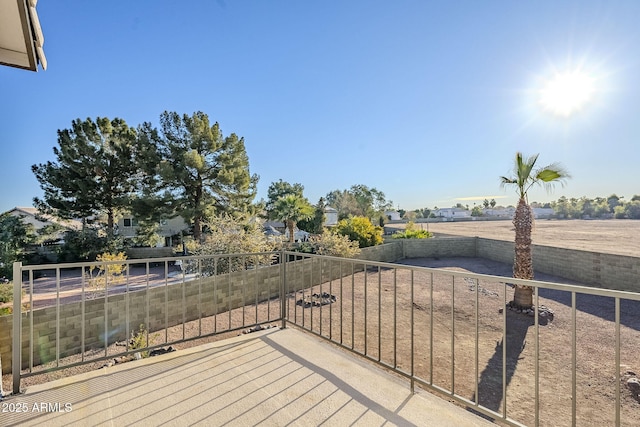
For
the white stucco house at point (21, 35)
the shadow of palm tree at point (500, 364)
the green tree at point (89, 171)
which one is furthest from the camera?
the green tree at point (89, 171)

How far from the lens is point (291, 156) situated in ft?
66.6

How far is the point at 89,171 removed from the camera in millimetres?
14250

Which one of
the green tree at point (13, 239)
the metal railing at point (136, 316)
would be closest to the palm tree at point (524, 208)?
the metal railing at point (136, 316)

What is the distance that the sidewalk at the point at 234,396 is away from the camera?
5.03 ft

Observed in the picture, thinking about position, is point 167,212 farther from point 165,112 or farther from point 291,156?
point 291,156

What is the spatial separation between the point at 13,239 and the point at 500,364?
18.7 meters

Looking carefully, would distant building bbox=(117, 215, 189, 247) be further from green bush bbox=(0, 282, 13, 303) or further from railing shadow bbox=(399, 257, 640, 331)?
railing shadow bbox=(399, 257, 640, 331)

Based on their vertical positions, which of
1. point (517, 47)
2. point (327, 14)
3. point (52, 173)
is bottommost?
point (52, 173)

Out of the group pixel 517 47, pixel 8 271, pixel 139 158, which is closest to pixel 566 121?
pixel 517 47

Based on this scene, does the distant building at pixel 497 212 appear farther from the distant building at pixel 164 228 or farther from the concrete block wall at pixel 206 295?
the distant building at pixel 164 228

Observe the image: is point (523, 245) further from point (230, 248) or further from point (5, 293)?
point (5, 293)

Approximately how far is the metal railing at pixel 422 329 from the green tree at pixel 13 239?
373 inches

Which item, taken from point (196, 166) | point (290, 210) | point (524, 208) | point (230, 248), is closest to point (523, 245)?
point (524, 208)

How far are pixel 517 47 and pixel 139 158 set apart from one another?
15.1 metres
